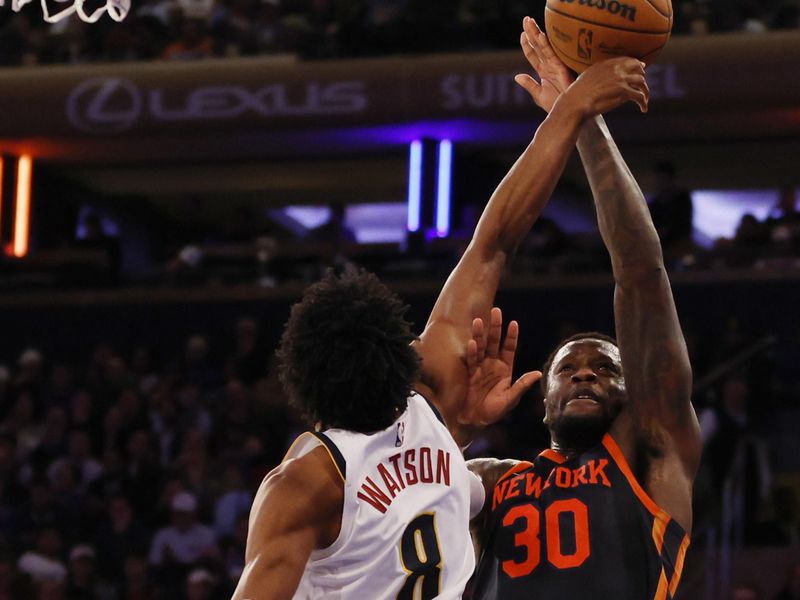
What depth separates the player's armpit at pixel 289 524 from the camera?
9.19 ft

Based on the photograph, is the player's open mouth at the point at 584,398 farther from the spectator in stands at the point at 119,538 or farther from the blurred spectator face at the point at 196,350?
the blurred spectator face at the point at 196,350

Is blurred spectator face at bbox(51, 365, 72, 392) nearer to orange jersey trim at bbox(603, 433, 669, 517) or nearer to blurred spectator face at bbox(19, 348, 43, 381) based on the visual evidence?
blurred spectator face at bbox(19, 348, 43, 381)

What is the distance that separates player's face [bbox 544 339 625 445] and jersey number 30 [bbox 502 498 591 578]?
0.73 feet

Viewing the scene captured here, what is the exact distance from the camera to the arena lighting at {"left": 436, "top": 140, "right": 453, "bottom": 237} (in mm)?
14086

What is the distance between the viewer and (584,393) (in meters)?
4.16

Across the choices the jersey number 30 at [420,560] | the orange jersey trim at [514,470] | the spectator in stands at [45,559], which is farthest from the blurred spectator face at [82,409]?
the jersey number 30 at [420,560]

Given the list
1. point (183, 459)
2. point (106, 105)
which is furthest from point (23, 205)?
point (183, 459)

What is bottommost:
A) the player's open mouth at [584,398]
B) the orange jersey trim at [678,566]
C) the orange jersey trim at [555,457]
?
the orange jersey trim at [678,566]

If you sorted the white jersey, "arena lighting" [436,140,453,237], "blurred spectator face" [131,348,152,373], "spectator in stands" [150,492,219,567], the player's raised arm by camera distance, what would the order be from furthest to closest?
"arena lighting" [436,140,453,237]
"blurred spectator face" [131,348,152,373]
"spectator in stands" [150,492,219,567]
the player's raised arm
the white jersey

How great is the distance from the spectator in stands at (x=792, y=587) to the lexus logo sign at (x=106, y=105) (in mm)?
7929

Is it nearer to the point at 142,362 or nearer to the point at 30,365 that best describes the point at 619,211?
the point at 142,362

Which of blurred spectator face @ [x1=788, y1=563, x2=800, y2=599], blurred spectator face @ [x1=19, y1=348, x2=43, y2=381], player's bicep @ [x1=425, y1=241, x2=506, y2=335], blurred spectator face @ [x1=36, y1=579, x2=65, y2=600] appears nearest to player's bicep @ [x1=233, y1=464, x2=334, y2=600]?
player's bicep @ [x1=425, y1=241, x2=506, y2=335]

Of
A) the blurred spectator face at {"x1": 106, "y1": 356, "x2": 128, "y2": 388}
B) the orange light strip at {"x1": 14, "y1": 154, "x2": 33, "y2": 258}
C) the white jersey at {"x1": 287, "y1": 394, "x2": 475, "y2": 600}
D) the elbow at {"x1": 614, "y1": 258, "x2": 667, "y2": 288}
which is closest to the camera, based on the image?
the white jersey at {"x1": 287, "y1": 394, "x2": 475, "y2": 600}

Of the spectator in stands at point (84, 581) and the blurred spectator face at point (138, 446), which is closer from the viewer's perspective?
the spectator in stands at point (84, 581)
